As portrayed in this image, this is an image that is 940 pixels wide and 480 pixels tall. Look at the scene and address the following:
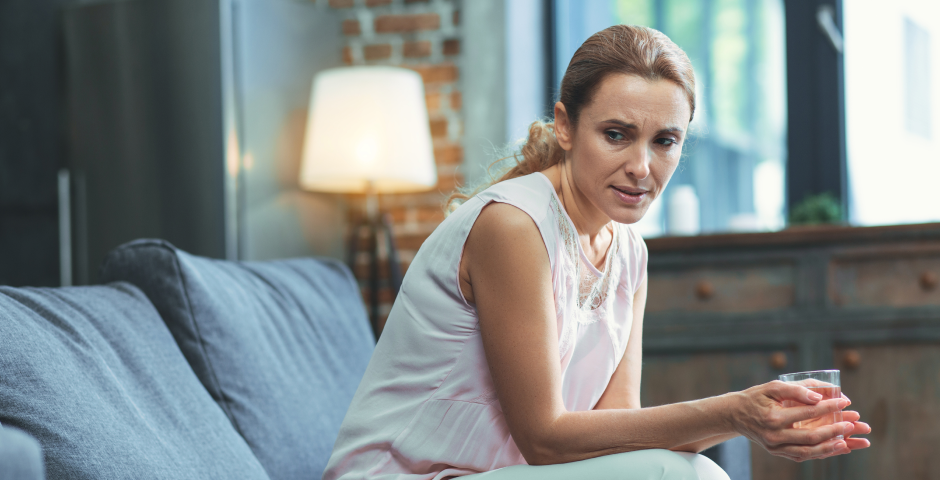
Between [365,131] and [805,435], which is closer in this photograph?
[805,435]

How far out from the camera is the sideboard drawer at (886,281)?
2.25 meters

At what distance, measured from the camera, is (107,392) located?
1.05 meters

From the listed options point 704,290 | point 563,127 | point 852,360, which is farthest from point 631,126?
point 852,360

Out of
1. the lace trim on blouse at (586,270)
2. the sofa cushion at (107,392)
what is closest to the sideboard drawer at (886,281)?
the lace trim on blouse at (586,270)

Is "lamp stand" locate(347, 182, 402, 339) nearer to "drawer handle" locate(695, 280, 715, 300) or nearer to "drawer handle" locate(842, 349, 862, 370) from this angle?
"drawer handle" locate(695, 280, 715, 300)

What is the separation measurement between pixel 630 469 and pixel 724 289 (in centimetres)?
156

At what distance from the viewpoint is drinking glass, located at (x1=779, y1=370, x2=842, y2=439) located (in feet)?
3.23

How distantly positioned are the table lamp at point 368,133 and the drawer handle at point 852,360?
140cm

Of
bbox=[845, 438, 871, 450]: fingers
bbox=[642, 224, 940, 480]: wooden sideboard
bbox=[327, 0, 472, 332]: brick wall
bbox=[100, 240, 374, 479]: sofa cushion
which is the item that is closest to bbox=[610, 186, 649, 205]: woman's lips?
bbox=[845, 438, 871, 450]: fingers

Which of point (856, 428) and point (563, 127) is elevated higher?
point (563, 127)

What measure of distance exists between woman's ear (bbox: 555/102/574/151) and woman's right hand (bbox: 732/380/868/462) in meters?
Result: 0.46

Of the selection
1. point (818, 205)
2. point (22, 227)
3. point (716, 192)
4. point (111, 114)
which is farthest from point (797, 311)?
point (22, 227)

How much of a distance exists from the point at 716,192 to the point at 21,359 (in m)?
2.53

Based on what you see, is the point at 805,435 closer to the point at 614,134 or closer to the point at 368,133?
the point at 614,134
